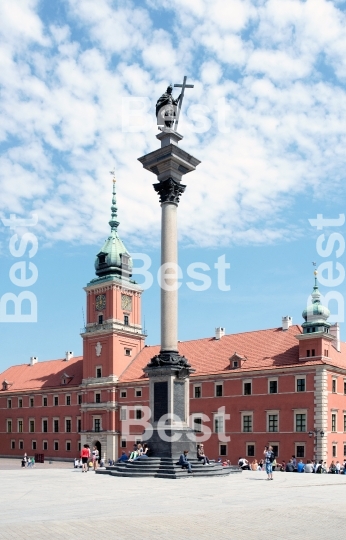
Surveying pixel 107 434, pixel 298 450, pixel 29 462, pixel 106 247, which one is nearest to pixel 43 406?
pixel 107 434

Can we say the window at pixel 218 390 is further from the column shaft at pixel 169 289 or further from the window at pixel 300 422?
the column shaft at pixel 169 289

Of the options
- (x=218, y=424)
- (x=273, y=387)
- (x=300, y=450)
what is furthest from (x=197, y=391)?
(x=300, y=450)

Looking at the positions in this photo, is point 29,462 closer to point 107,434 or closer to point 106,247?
point 107,434

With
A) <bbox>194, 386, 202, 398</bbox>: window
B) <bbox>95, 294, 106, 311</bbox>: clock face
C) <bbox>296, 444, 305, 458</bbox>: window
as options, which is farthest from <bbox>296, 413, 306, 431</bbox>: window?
<bbox>95, 294, 106, 311</bbox>: clock face

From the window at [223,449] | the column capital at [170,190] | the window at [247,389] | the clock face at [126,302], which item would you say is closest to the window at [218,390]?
the window at [247,389]

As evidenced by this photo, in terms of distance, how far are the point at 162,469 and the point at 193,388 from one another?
109 feet

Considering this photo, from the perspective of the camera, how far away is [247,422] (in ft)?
176

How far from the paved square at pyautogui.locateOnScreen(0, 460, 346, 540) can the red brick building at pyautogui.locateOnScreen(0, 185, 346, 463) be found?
27905 mm

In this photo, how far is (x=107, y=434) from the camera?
65.4 m

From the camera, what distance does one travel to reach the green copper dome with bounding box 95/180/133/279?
2785 inches

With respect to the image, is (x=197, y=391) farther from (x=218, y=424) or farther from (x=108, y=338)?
(x=108, y=338)

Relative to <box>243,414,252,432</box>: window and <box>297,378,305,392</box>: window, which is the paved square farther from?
<box>243,414,252,432</box>: window

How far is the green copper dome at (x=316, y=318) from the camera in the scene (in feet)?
168

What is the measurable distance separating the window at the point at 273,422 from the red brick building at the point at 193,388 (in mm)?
80
